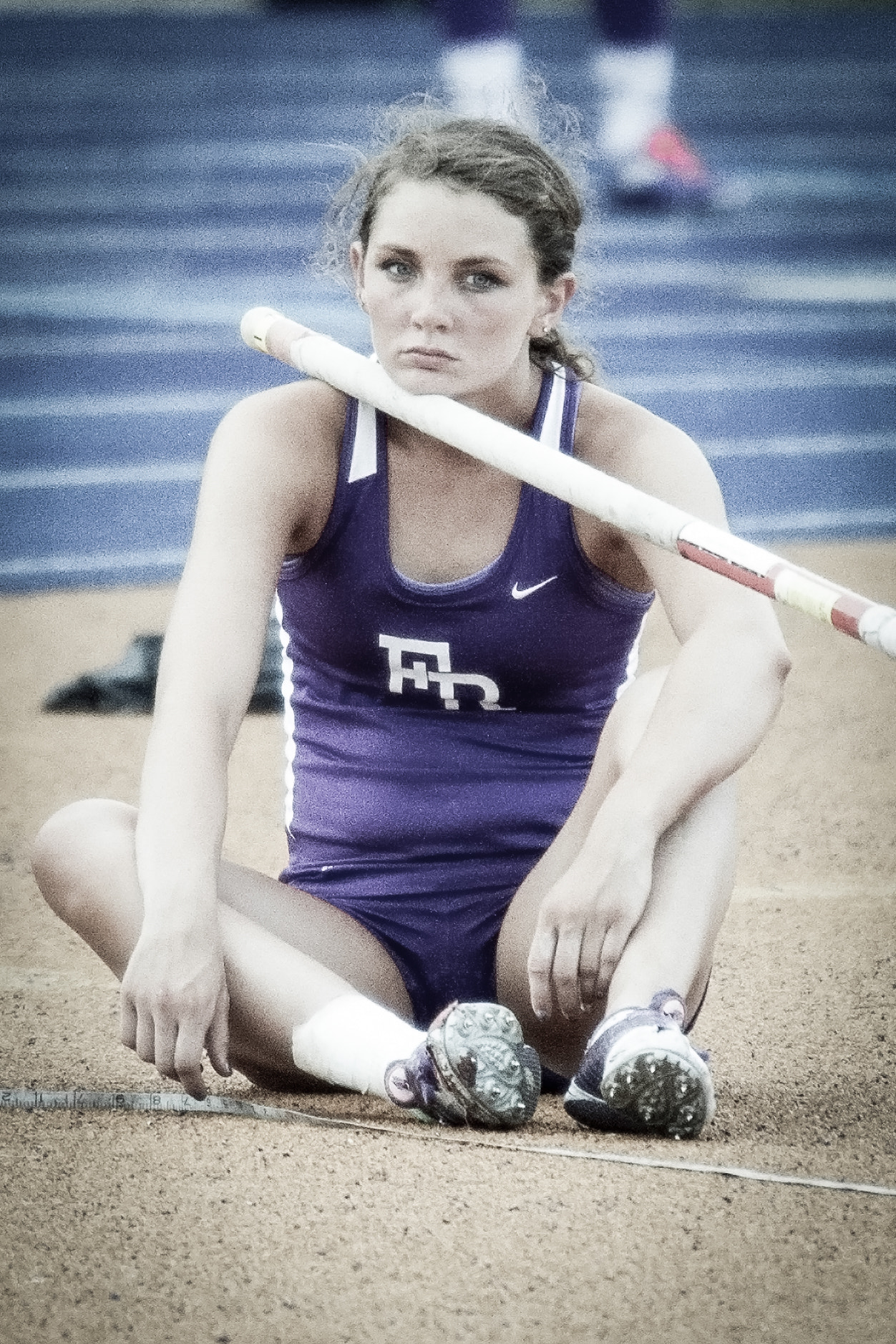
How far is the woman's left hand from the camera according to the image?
2.22 meters

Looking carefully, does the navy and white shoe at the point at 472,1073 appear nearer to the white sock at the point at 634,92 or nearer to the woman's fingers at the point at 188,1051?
the woman's fingers at the point at 188,1051

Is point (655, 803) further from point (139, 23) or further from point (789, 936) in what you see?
point (139, 23)

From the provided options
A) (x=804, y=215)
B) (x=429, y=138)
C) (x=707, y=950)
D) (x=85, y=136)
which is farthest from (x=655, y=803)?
(x=85, y=136)

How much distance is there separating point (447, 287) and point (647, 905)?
774 mm

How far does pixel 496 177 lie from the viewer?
2432 mm

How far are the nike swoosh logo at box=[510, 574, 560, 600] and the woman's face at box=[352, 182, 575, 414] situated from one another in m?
0.25

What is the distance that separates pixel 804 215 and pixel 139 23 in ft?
29.6

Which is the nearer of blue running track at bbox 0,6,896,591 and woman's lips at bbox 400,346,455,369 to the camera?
woman's lips at bbox 400,346,455,369

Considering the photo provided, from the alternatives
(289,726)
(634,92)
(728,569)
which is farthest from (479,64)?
(728,569)

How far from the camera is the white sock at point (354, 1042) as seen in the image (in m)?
2.28

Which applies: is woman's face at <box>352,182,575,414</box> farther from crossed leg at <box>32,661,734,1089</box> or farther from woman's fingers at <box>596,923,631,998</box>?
woman's fingers at <box>596,923,631,998</box>

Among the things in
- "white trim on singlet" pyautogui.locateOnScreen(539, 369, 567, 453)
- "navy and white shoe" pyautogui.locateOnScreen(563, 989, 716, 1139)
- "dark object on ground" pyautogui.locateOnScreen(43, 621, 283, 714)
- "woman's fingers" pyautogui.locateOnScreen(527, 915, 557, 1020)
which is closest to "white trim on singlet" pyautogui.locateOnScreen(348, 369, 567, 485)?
"white trim on singlet" pyautogui.locateOnScreen(539, 369, 567, 453)

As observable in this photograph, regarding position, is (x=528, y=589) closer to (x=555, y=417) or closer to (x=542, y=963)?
(x=555, y=417)

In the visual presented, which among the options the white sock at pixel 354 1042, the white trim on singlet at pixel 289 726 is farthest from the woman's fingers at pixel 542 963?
the white trim on singlet at pixel 289 726
